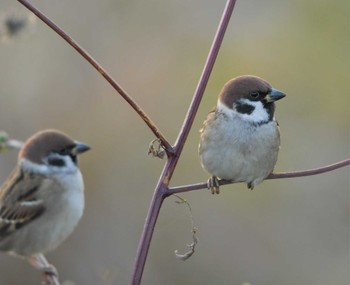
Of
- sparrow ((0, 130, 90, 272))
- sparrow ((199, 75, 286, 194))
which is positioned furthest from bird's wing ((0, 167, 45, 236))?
sparrow ((199, 75, 286, 194))

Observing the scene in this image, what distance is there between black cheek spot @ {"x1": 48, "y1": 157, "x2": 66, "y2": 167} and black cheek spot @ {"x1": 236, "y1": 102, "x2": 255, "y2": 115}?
1267 millimetres

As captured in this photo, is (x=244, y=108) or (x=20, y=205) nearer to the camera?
(x=244, y=108)

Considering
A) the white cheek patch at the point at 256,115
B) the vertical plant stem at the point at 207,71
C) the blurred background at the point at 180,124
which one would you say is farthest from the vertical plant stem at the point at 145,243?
the blurred background at the point at 180,124

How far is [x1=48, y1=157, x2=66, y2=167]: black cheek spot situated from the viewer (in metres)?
4.10

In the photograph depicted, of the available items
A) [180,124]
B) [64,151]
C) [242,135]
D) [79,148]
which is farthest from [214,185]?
[180,124]

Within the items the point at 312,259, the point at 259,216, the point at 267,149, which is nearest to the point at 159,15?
the point at 259,216

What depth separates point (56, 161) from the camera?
4.11 meters

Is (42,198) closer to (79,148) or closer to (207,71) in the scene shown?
(79,148)

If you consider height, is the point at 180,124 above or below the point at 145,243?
below

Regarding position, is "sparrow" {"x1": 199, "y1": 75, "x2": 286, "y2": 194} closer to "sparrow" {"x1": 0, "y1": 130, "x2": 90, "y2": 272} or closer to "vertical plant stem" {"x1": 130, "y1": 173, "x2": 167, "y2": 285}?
"sparrow" {"x1": 0, "y1": 130, "x2": 90, "y2": 272}

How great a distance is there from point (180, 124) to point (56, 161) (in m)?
2.48

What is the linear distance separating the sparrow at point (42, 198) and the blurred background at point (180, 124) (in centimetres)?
189

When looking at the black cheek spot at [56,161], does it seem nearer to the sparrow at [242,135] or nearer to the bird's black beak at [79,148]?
the bird's black beak at [79,148]

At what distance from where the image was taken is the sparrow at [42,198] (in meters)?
3.95
